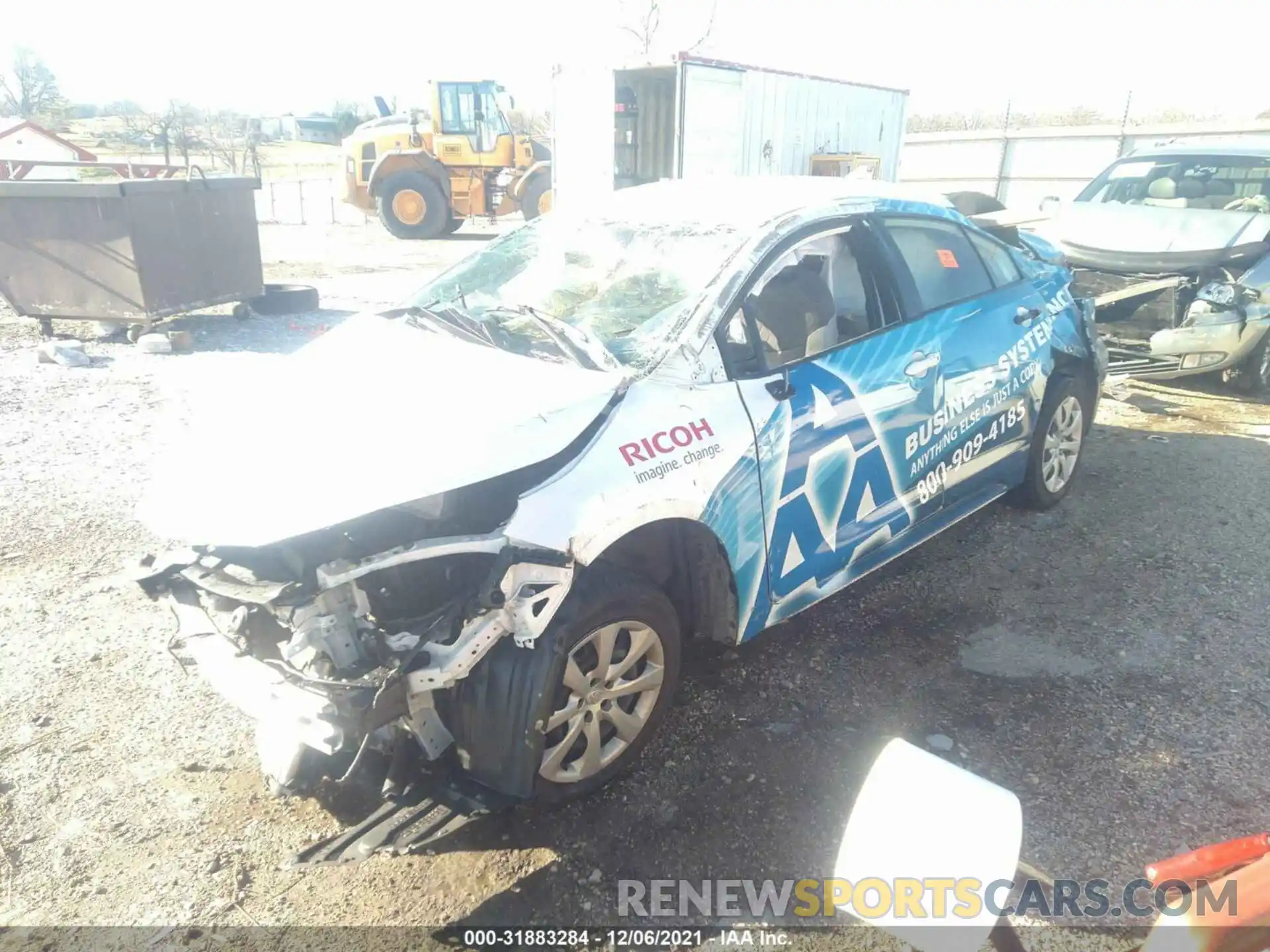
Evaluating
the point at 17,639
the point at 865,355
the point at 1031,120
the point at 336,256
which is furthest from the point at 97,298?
the point at 1031,120

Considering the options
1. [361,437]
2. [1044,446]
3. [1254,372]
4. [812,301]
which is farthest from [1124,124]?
[361,437]


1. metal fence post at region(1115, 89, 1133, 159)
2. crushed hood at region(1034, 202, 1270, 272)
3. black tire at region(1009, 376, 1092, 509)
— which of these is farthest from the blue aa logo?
metal fence post at region(1115, 89, 1133, 159)

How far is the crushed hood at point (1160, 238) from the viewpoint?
698 centimetres

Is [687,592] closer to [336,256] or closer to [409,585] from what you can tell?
[409,585]

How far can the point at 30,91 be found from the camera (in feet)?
163

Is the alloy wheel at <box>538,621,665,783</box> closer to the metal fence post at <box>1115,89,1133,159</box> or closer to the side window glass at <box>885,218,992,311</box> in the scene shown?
the side window glass at <box>885,218,992,311</box>

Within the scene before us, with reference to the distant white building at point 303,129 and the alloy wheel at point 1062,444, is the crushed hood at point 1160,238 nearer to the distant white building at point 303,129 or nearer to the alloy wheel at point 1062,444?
the alloy wheel at point 1062,444

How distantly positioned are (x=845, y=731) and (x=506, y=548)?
1.48m

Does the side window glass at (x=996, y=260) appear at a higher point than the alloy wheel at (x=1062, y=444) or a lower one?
higher

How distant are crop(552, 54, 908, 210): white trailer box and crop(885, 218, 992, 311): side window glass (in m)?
6.50

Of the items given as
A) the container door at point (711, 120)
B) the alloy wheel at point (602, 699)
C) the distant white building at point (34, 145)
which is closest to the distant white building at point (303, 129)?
the distant white building at point (34, 145)

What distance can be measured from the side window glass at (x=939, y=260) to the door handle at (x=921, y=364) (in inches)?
9.0

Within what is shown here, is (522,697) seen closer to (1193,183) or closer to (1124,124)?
(1193,183)

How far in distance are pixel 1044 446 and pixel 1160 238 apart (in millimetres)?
3976
